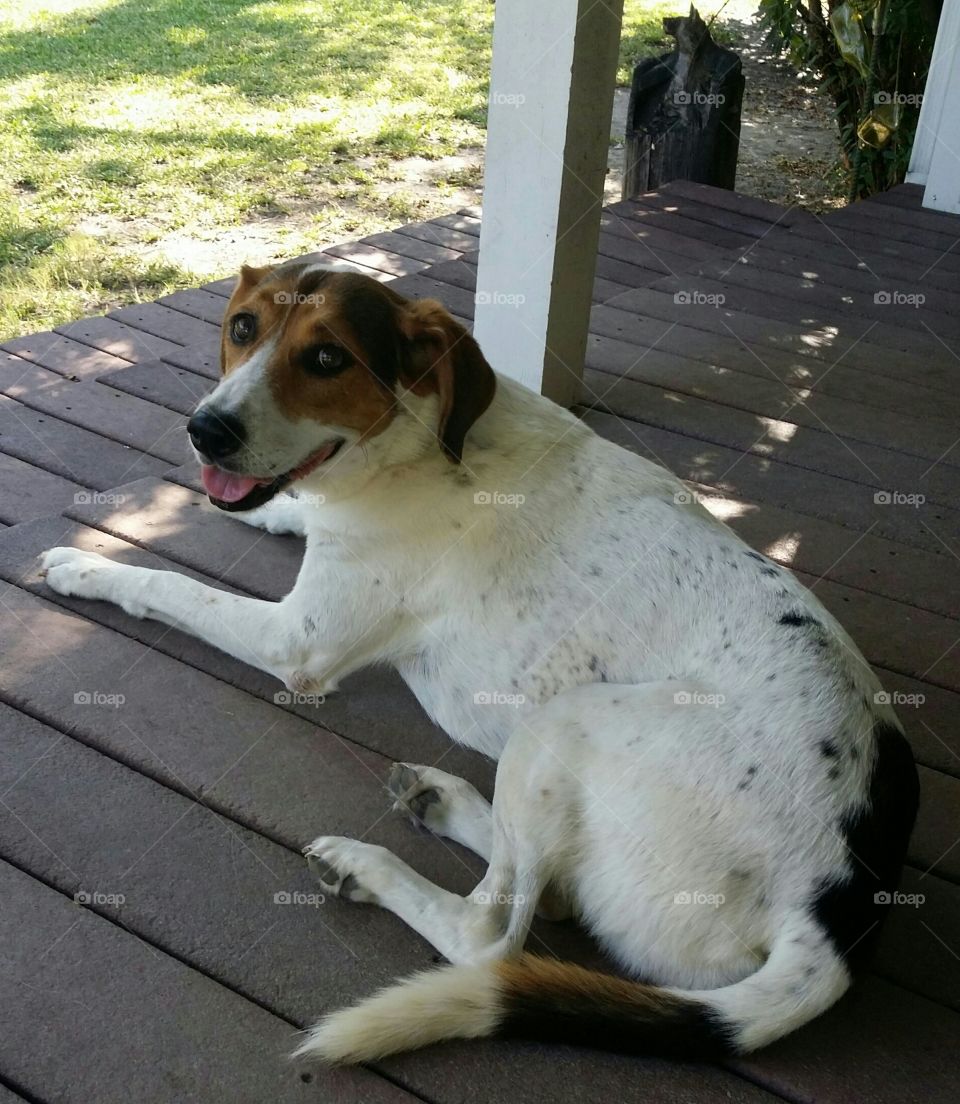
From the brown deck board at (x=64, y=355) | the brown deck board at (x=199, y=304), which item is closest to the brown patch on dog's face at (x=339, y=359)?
the brown deck board at (x=64, y=355)

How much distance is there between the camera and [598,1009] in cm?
186

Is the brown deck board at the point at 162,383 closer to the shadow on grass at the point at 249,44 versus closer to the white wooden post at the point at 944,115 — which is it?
the white wooden post at the point at 944,115

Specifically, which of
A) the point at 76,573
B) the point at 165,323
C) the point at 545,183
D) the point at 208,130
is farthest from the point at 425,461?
the point at 208,130

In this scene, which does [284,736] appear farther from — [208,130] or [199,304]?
[208,130]

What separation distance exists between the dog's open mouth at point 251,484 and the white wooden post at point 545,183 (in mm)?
1781

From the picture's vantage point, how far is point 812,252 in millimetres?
6305

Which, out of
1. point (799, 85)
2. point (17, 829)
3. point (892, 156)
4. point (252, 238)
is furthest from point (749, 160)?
point (17, 829)

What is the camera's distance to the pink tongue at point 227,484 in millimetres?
2510

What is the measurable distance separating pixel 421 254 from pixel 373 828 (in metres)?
4.42

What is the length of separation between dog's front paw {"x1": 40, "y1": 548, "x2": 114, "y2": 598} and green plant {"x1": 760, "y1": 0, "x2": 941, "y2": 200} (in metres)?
6.84

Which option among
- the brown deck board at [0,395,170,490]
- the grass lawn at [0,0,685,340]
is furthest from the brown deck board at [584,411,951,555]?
the grass lawn at [0,0,685,340]

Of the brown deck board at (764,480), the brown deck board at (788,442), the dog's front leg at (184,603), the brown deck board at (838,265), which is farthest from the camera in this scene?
the brown deck board at (838,265)

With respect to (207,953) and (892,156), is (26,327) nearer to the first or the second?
(207,953)

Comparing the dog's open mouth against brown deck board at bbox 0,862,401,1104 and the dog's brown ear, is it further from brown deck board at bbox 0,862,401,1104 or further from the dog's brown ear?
brown deck board at bbox 0,862,401,1104
